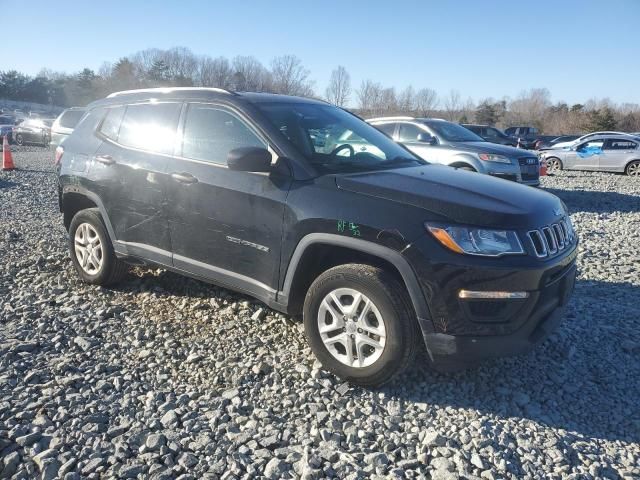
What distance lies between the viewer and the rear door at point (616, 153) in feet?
55.5

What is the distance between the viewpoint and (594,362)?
3.68m

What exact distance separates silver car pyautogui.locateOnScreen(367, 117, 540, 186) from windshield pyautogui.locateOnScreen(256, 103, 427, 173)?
518 cm

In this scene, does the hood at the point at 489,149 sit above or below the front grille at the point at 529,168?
above

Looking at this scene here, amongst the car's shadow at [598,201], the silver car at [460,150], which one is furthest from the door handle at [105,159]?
the car's shadow at [598,201]

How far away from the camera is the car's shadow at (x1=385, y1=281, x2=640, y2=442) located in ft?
9.93

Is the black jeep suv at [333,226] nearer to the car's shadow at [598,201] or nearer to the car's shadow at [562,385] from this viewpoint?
the car's shadow at [562,385]

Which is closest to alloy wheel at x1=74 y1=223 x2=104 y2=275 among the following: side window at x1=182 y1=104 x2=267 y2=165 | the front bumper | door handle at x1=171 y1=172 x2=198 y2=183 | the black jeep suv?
the black jeep suv

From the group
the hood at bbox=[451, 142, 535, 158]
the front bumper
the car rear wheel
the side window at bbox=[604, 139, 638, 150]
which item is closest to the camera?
the front bumper

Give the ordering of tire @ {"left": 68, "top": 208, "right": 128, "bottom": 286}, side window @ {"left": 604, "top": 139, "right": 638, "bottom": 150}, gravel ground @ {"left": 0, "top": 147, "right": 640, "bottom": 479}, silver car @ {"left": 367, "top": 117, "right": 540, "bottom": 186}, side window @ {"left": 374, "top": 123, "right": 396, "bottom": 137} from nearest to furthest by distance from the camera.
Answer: gravel ground @ {"left": 0, "top": 147, "right": 640, "bottom": 479} < tire @ {"left": 68, "top": 208, "right": 128, "bottom": 286} < silver car @ {"left": 367, "top": 117, "right": 540, "bottom": 186} < side window @ {"left": 374, "top": 123, "right": 396, "bottom": 137} < side window @ {"left": 604, "top": 139, "right": 638, "bottom": 150}

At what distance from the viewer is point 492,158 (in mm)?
9711

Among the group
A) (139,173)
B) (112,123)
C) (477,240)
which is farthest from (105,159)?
(477,240)

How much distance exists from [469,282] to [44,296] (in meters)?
3.83

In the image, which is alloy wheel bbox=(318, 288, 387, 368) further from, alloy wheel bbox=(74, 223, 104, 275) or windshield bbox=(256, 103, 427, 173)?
alloy wheel bbox=(74, 223, 104, 275)

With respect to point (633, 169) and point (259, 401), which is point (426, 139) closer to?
point (259, 401)
